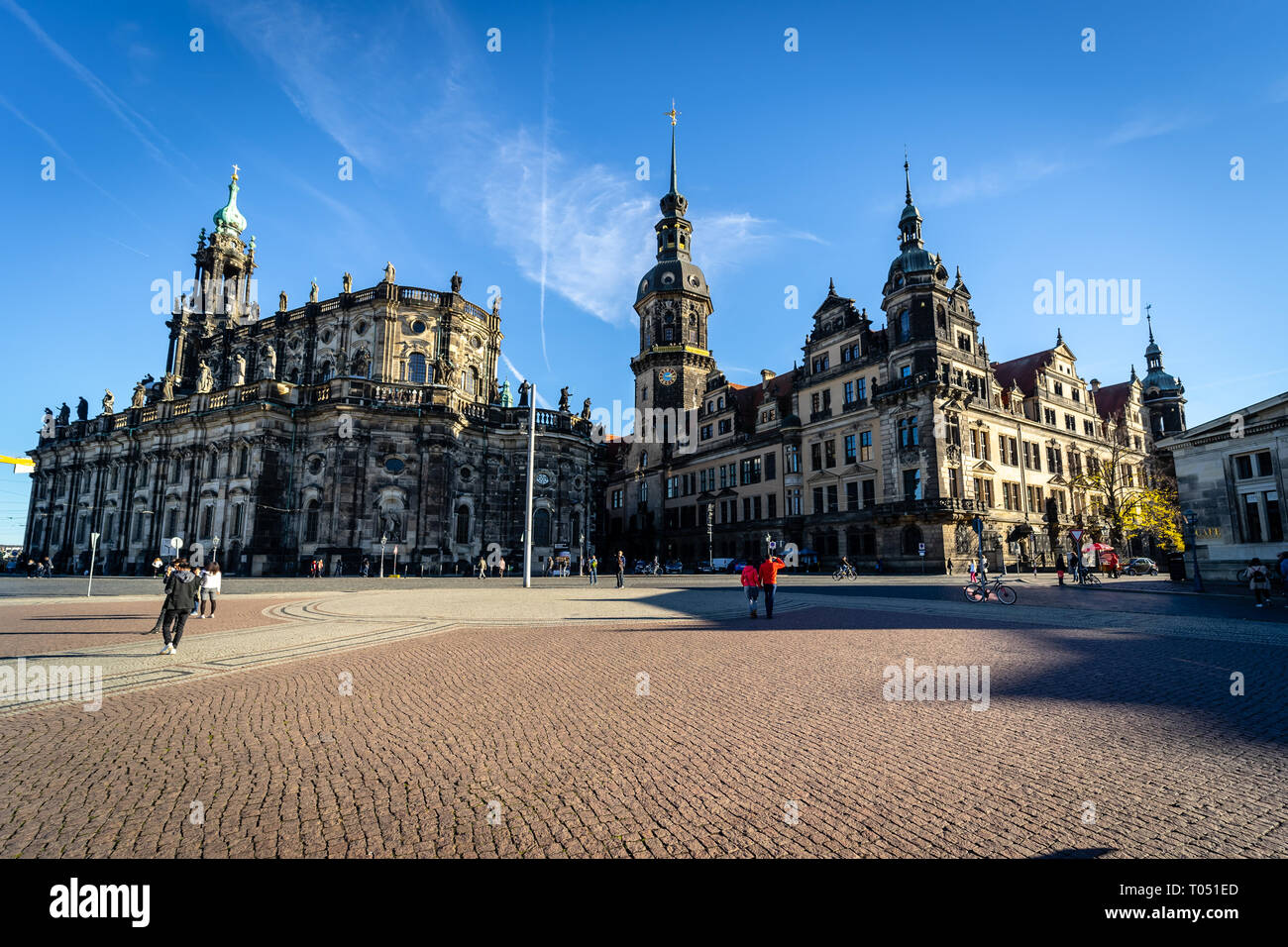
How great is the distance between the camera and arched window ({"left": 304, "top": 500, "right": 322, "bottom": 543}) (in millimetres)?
42406

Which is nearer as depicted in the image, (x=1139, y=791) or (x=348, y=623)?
(x=1139, y=791)

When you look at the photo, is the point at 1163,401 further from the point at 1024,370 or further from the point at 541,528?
the point at 541,528

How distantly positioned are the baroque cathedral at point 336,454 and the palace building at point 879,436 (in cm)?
1209

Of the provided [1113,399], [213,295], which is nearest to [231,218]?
[213,295]

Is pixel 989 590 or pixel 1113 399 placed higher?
pixel 1113 399

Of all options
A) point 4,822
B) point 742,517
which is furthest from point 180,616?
point 742,517

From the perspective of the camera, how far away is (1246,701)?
6.58m

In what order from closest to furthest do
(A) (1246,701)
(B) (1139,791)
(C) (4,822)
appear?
(C) (4,822) < (B) (1139,791) < (A) (1246,701)

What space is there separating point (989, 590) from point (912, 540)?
842 inches

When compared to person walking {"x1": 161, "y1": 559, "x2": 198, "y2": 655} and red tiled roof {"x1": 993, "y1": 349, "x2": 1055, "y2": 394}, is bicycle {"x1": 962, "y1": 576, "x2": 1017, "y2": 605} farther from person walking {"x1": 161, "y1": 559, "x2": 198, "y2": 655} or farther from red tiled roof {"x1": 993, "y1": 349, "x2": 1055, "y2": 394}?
red tiled roof {"x1": 993, "y1": 349, "x2": 1055, "y2": 394}

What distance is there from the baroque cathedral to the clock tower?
467 inches

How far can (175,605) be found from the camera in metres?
9.54
